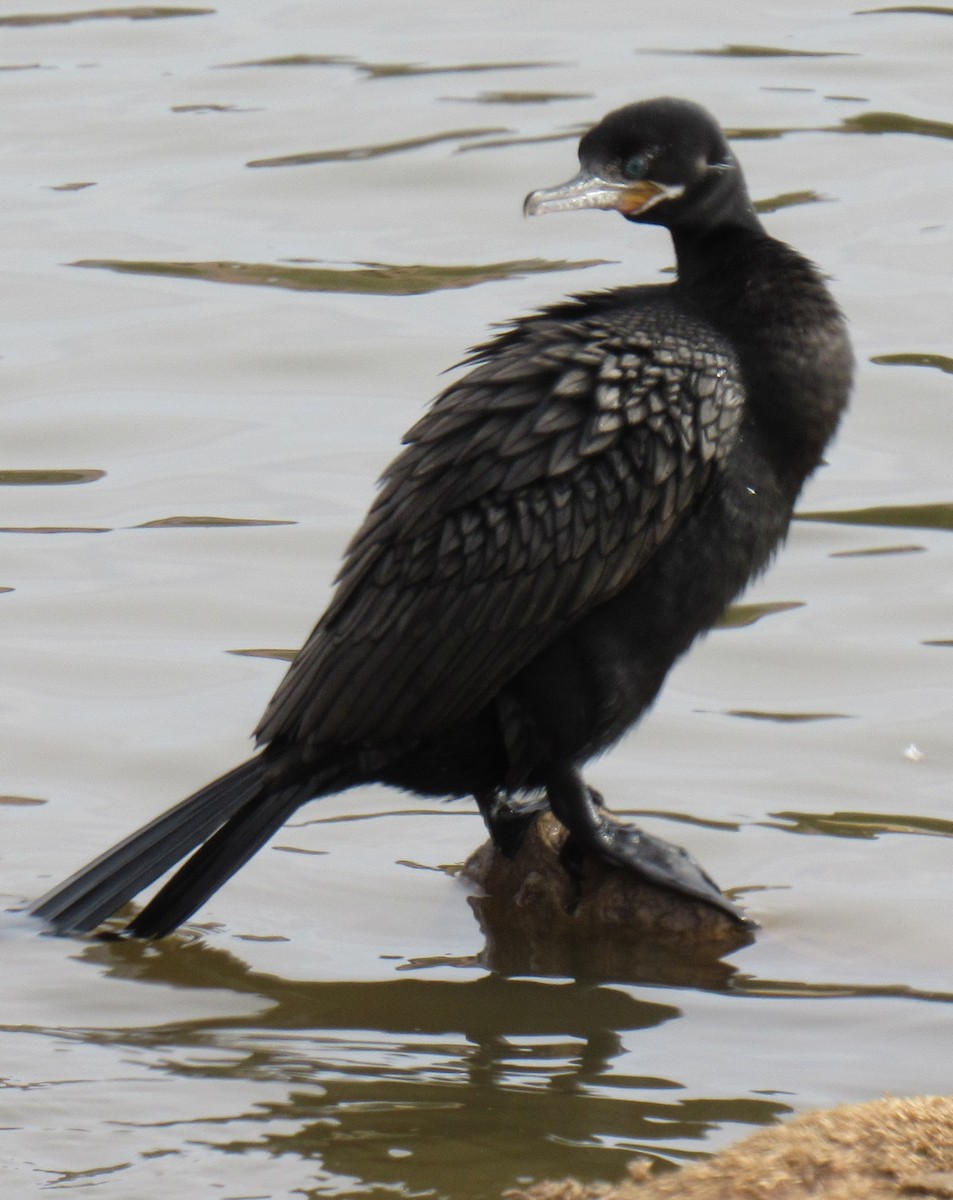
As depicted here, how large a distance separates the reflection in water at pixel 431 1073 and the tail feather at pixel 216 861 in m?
0.07

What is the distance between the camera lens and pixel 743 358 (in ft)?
15.8

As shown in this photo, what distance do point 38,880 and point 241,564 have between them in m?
2.09

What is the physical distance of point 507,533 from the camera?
15.1 feet

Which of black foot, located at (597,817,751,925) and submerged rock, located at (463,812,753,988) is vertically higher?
black foot, located at (597,817,751,925)

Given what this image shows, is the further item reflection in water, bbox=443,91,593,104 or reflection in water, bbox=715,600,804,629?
reflection in water, bbox=443,91,593,104

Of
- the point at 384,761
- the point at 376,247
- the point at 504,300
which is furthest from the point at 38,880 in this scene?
the point at 376,247

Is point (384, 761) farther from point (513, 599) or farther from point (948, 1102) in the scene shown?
point (948, 1102)

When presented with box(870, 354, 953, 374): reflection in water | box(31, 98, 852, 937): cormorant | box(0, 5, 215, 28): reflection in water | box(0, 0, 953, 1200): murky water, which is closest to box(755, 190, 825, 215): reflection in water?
box(0, 0, 953, 1200): murky water

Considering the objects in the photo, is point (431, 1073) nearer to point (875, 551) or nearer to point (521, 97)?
point (875, 551)

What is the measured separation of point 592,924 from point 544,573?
80 centimetres

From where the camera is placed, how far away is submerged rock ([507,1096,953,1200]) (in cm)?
312

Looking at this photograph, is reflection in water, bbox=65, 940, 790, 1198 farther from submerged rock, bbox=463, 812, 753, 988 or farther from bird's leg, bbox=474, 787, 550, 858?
bird's leg, bbox=474, 787, 550, 858

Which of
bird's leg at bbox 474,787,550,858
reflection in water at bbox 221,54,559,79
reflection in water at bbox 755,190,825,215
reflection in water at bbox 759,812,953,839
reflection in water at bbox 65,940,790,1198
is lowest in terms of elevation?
reflection in water at bbox 759,812,953,839

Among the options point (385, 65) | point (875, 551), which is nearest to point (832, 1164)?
point (875, 551)
